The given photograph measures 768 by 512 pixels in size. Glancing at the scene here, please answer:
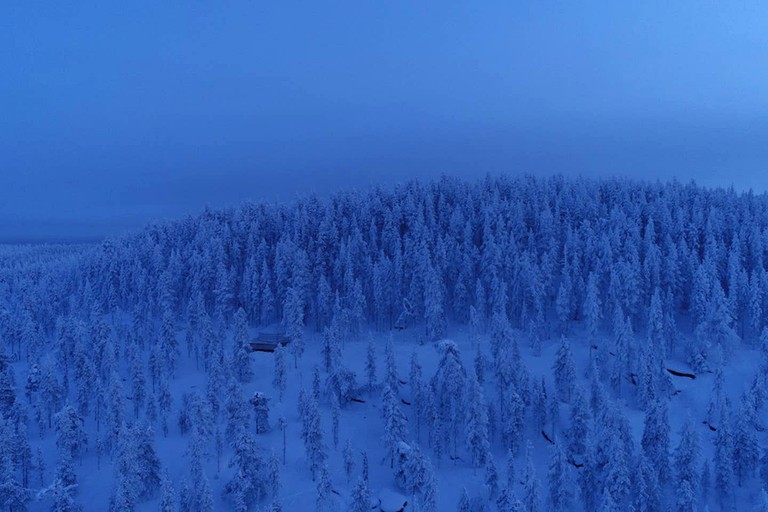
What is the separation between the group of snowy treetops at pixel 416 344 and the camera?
5331 centimetres

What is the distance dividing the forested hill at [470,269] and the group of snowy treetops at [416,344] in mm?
483

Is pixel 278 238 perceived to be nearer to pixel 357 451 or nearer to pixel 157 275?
A: pixel 157 275

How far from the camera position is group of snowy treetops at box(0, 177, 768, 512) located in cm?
5331

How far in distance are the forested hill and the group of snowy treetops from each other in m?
0.48

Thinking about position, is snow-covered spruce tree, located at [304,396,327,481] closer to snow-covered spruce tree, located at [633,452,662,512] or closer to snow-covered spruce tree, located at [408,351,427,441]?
snow-covered spruce tree, located at [408,351,427,441]

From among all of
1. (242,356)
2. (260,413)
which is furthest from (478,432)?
(242,356)

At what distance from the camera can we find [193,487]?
174 ft

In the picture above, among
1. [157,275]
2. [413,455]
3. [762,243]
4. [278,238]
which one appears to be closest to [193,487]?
[413,455]

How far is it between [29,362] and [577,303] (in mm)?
91590

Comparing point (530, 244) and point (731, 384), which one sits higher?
point (530, 244)

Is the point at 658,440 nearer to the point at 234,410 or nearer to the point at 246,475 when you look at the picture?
the point at 246,475

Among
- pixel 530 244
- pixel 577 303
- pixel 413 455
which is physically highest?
pixel 530 244

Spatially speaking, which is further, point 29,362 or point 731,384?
point 29,362

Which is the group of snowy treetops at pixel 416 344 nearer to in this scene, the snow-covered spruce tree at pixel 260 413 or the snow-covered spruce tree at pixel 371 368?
the snow-covered spruce tree at pixel 260 413
